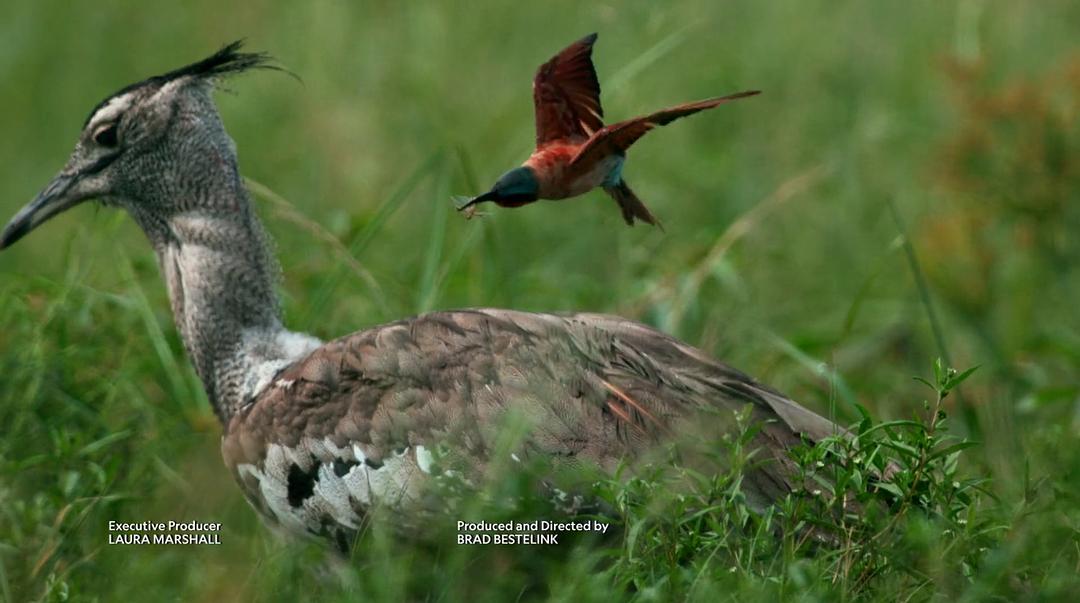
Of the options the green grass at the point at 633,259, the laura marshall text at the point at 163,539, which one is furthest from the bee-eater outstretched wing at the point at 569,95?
the laura marshall text at the point at 163,539

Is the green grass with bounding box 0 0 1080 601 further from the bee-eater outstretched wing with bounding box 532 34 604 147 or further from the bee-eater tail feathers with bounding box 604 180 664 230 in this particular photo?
the bee-eater outstretched wing with bounding box 532 34 604 147

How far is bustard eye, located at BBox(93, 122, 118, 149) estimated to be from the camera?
4402 mm

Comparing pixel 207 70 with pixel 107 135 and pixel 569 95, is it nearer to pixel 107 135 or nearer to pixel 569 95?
pixel 107 135

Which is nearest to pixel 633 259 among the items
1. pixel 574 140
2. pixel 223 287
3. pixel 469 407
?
pixel 223 287

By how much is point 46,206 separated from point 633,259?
1.93 meters

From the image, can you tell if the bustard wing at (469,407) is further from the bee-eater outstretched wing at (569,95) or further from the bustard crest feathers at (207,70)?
the bustard crest feathers at (207,70)

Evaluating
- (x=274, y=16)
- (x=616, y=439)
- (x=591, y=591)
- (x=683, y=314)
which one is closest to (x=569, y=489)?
(x=616, y=439)

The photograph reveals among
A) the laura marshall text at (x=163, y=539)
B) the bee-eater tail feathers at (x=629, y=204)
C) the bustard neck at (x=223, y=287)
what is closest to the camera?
the bee-eater tail feathers at (x=629, y=204)

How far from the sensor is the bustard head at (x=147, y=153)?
4406 mm

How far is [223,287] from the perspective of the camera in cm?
437

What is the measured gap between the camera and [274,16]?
8492 millimetres

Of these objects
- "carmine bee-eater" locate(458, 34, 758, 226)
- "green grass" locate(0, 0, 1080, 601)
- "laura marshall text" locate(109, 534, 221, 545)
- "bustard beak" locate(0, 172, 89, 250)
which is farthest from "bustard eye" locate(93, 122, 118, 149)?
"carmine bee-eater" locate(458, 34, 758, 226)

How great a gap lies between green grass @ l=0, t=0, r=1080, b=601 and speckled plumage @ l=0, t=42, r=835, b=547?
0.53ft

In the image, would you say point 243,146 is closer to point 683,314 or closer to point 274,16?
point 274,16
